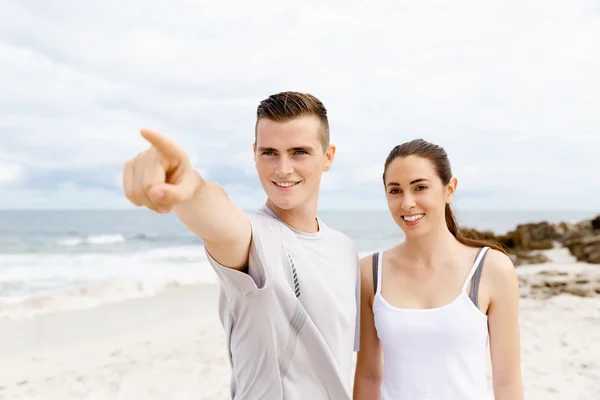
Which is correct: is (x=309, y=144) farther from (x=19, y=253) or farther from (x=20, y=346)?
(x=19, y=253)

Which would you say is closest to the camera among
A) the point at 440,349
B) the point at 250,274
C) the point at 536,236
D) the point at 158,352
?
the point at 250,274

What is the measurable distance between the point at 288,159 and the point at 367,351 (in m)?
1.21

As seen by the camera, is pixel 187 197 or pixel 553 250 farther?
pixel 553 250

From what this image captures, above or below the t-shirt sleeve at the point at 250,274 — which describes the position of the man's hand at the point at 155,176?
above

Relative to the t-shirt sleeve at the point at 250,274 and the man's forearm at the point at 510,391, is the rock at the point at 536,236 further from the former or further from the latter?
the t-shirt sleeve at the point at 250,274

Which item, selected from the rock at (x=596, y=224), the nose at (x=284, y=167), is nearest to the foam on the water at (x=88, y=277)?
the nose at (x=284, y=167)

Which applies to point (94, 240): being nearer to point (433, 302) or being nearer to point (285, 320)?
point (433, 302)

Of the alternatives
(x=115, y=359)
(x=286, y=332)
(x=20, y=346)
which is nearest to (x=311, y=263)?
(x=286, y=332)

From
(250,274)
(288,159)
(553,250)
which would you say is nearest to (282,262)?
(250,274)

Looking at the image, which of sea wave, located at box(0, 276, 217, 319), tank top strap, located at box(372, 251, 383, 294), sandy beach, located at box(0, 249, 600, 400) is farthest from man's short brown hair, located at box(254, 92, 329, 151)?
sea wave, located at box(0, 276, 217, 319)

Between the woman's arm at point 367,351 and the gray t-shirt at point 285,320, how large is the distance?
0.46 metres

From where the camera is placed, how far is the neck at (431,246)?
2713mm

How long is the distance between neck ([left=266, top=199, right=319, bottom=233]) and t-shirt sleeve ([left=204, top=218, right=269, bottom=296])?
400 millimetres

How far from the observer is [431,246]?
2.72 metres
